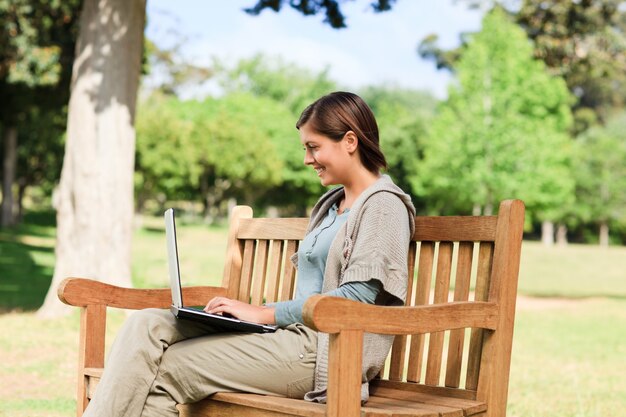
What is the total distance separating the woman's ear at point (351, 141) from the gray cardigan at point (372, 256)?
0.17 metres

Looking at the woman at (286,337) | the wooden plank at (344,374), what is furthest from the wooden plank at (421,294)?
the wooden plank at (344,374)

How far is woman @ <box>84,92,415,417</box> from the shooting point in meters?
2.94

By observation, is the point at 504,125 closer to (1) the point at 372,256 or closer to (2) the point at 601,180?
(2) the point at 601,180

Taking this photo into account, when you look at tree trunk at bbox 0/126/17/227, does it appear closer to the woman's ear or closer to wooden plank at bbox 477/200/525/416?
the woman's ear

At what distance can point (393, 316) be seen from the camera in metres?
2.66

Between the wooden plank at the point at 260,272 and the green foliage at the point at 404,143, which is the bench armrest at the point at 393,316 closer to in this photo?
the wooden plank at the point at 260,272

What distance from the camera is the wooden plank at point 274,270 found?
398 cm

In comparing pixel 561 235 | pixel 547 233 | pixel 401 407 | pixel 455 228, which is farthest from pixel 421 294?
pixel 561 235

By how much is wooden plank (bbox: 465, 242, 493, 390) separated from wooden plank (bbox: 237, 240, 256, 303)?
127 centimetres

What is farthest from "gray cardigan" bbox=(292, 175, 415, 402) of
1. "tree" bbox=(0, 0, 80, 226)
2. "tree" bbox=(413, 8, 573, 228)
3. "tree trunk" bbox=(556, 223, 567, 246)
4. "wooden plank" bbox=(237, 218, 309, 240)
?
"tree trunk" bbox=(556, 223, 567, 246)

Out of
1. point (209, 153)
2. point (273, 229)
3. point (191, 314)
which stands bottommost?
point (191, 314)

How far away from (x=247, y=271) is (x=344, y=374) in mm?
1697

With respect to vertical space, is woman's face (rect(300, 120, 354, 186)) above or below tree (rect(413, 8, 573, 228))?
below

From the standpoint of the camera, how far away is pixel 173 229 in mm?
3195
